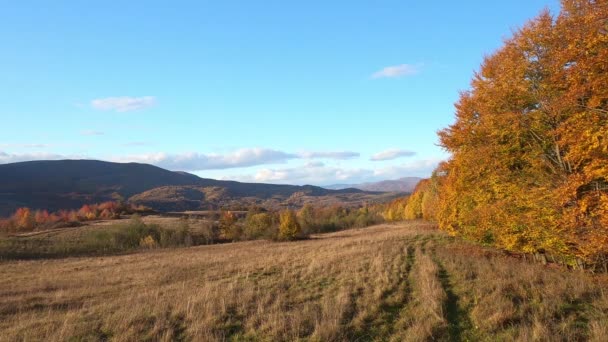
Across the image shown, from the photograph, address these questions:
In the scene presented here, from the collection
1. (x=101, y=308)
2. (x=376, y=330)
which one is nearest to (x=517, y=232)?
(x=376, y=330)

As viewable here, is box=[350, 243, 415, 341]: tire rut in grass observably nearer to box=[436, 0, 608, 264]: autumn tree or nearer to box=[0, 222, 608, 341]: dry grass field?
box=[0, 222, 608, 341]: dry grass field

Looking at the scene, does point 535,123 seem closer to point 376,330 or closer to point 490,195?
point 490,195

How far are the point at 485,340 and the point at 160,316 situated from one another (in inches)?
308

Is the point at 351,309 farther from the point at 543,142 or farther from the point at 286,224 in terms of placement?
the point at 286,224

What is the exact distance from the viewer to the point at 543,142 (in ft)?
46.4

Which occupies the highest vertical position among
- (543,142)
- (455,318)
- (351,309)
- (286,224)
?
(543,142)

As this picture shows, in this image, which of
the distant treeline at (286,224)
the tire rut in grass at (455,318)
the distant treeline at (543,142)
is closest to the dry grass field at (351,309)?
the tire rut in grass at (455,318)

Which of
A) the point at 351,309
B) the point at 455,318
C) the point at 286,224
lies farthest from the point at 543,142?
the point at 286,224

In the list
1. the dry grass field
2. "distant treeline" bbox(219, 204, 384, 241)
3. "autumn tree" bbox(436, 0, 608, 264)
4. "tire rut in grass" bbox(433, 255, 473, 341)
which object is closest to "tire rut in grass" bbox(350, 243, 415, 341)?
the dry grass field

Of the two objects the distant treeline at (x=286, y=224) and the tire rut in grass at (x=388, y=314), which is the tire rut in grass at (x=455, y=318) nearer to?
the tire rut in grass at (x=388, y=314)

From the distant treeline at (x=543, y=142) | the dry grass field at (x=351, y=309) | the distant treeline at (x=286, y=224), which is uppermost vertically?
the distant treeline at (x=543, y=142)

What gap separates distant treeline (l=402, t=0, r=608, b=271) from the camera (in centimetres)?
1066

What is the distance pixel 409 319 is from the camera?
8953mm

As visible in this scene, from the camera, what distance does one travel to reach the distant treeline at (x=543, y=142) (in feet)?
35.0
